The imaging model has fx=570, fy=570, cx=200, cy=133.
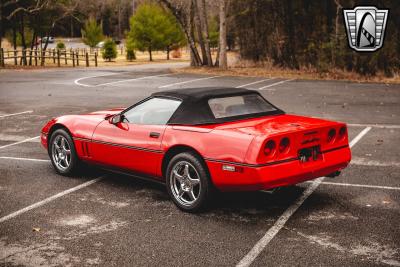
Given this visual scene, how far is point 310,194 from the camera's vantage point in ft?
23.2

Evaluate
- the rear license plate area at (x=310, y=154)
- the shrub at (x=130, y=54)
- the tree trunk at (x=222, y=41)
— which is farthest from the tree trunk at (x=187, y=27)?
the rear license plate area at (x=310, y=154)

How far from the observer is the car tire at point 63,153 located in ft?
25.6

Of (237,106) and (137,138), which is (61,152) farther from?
(237,106)

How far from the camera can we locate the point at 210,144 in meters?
6.02

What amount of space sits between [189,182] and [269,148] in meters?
1.02

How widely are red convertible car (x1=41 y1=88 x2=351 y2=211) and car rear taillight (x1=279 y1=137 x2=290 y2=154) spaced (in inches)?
0.4

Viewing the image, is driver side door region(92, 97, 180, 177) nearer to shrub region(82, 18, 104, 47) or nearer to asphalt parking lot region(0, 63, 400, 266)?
asphalt parking lot region(0, 63, 400, 266)

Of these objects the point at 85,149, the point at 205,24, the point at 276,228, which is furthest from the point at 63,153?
the point at 205,24

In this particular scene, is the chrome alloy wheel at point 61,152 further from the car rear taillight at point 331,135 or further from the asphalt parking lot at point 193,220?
the car rear taillight at point 331,135

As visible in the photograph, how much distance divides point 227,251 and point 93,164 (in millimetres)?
3036

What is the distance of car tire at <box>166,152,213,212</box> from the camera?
19.9 feet

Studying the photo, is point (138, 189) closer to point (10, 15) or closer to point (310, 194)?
point (310, 194)

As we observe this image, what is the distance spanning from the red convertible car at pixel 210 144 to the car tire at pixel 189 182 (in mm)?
11

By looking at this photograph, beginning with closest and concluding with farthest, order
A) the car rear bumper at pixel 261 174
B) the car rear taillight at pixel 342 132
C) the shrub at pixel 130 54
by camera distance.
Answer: the car rear bumper at pixel 261 174 < the car rear taillight at pixel 342 132 < the shrub at pixel 130 54
